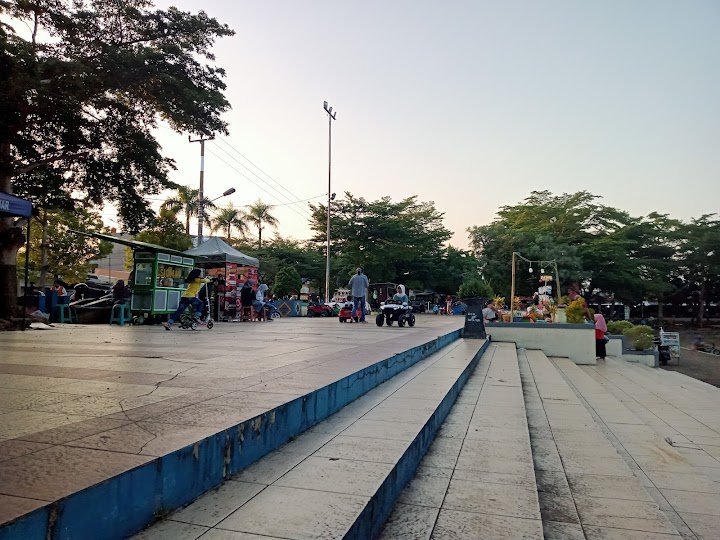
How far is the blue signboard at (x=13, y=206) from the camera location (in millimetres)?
7154

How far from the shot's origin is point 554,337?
13.6 metres

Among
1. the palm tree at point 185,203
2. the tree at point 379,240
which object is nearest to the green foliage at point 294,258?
the tree at point 379,240

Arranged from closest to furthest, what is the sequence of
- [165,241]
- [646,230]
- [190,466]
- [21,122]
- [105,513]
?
[105,513], [190,466], [21,122], [165,241], [646,230]

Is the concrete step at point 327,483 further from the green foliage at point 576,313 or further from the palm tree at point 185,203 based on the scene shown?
the palm tree at point 185,203

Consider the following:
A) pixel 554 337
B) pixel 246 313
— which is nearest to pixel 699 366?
pixel 554 337

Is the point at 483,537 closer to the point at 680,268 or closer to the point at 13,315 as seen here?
the point at 13,315

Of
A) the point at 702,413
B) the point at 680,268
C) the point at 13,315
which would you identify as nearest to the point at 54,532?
the point at 702,413

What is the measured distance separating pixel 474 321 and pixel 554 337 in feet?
11.5

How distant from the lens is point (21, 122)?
10422 mm

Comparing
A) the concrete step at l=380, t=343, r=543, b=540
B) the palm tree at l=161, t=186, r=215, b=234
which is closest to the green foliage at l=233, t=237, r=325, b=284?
the palm tree at l=161, t=186, r=215, b=234

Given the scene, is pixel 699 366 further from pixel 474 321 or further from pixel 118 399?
pixel 118 399

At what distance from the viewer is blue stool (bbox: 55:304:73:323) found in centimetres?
1255

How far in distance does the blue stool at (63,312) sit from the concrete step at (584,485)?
38.6 ft

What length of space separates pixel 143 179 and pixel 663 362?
21.0 meters
